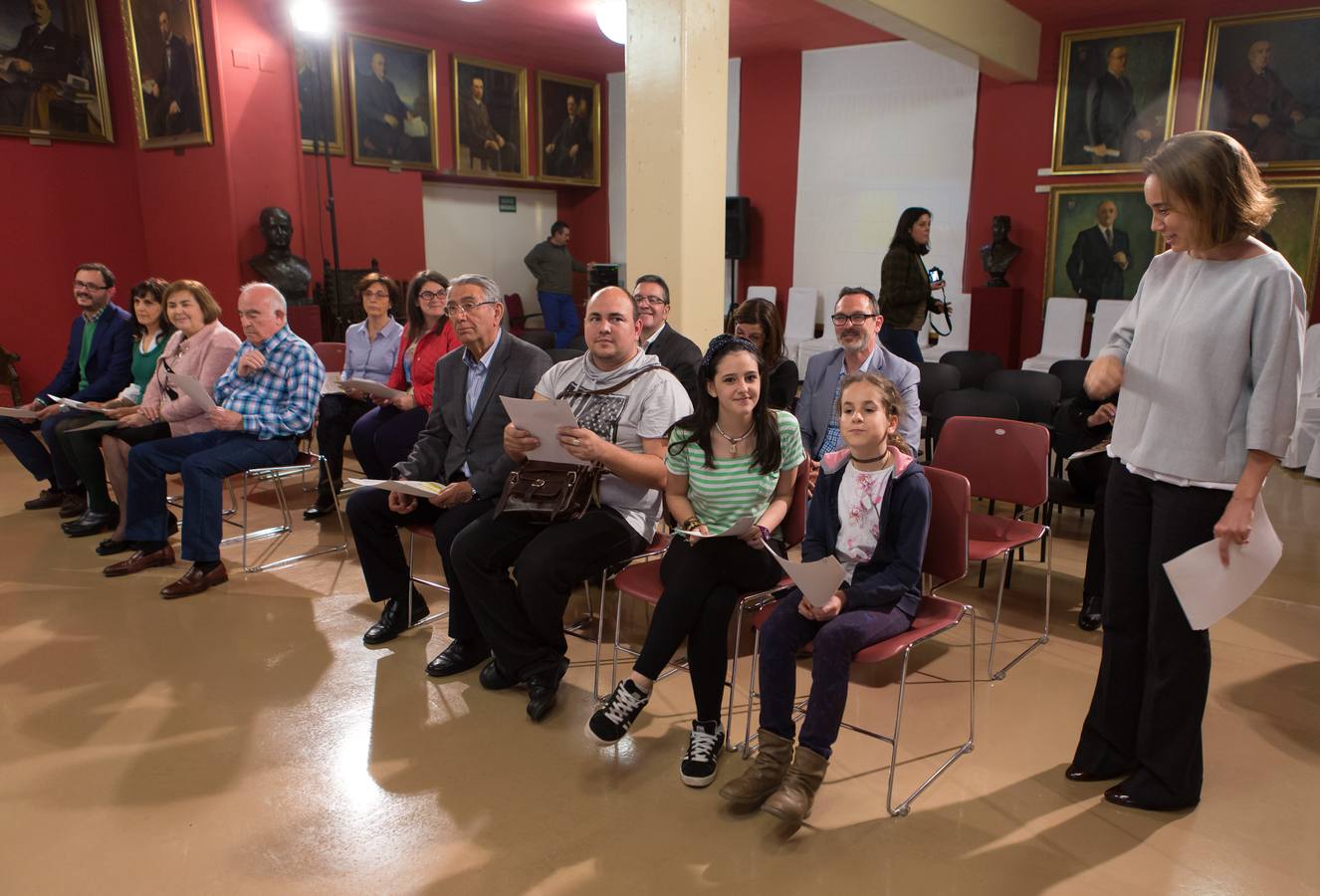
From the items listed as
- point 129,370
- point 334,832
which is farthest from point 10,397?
point 334,832

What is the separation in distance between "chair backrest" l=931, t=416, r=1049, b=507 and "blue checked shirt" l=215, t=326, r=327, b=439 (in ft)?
→ 9.71

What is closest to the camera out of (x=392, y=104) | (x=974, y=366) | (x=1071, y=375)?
(x=1071, y=375)

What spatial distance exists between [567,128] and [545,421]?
9476mm

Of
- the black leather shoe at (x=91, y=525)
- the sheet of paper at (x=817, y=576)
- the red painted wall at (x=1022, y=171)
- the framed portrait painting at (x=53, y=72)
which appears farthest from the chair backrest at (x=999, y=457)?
the framed portrait painting at (x=53, y=72)

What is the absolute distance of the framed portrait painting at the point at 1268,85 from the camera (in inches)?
302

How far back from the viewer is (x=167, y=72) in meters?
7.95

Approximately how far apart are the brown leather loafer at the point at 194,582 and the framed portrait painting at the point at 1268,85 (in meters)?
8.35

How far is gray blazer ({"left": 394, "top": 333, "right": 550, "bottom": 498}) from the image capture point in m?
3.57

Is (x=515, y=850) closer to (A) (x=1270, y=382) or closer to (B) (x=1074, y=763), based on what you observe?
(B) (x=1074, y=763)

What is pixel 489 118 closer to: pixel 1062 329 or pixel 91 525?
pixel 1062 329

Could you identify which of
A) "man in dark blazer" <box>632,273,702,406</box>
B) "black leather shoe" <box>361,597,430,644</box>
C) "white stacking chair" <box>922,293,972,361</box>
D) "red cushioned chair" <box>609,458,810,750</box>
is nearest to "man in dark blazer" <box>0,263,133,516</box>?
"black leather shoe" <box>361,597,430,644</box>

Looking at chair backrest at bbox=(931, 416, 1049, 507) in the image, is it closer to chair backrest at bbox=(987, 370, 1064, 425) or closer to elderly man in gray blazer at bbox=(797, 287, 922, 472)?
elderly man in gray blazer at bbox=(797, 287, 922, 472)

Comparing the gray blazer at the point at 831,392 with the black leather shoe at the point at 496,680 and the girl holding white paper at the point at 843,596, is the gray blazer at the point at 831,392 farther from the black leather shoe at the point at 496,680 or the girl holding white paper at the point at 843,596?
the black leather shoe at the point at 496,680

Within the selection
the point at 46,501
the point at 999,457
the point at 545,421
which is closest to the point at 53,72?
the point at 46,501
